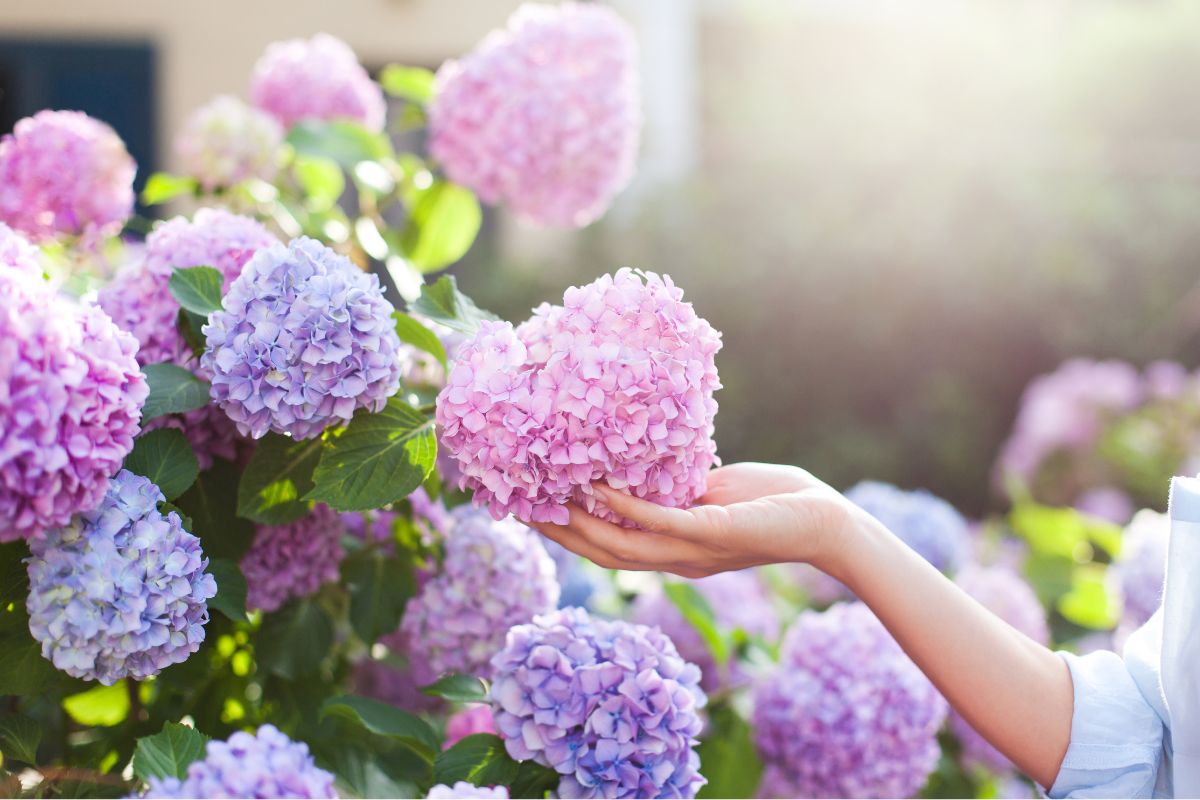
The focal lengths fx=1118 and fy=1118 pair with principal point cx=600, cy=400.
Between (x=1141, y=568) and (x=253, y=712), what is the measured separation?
1.13 metres

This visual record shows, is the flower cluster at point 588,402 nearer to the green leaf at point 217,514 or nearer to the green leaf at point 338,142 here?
the green leaf at point 217,514

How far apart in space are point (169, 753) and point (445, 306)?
1.35 feet

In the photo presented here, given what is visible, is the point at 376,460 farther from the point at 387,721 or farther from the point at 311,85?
the point at 311,85

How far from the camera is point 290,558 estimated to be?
39.0 inches

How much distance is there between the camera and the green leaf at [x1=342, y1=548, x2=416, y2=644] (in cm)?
104

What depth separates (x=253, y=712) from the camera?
3.44ft

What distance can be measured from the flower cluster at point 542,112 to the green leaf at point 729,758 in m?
0.67

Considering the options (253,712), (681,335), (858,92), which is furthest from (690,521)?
(858,92)

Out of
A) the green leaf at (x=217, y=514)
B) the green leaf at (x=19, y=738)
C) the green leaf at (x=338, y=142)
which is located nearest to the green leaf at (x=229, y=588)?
the green leaf at (x=217, y=514)

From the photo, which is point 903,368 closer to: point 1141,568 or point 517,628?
point 1141,568

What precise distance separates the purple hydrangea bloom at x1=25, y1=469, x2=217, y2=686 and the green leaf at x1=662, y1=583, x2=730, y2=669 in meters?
0.57

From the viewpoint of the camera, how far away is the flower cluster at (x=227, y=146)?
4.31 feet

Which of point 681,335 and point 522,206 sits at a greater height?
point 681,335

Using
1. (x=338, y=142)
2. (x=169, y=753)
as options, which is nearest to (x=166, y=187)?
(x=338, y=142)
